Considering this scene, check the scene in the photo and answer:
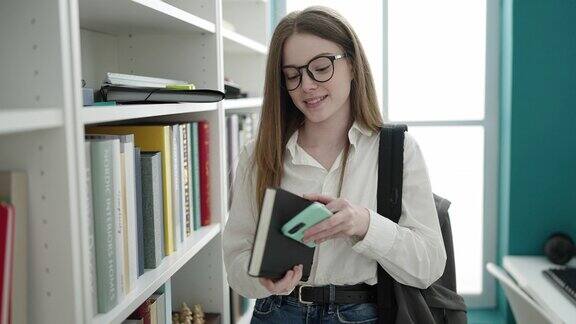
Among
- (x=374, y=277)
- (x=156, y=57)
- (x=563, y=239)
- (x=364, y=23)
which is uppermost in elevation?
(x=364, y=23)

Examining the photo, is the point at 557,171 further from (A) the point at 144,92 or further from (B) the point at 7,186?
(B) the point at 7,186

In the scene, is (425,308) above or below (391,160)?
below

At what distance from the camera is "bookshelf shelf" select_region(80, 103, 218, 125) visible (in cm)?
93

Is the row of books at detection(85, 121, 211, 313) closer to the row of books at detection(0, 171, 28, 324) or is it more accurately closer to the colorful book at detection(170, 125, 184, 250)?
the colorful book at detection(170, 125, 184, 250)

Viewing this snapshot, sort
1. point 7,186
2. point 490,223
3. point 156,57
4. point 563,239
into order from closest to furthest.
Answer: point 7,186
point 156,57
point 563,239
point 490,223

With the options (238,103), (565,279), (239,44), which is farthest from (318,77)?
(565,279)

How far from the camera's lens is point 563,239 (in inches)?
94.0

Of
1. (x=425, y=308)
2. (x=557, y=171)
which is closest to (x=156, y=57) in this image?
(x=425, y=308)

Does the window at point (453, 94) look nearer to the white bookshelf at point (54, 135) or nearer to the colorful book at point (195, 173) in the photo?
the colorful book at point (195, 173)

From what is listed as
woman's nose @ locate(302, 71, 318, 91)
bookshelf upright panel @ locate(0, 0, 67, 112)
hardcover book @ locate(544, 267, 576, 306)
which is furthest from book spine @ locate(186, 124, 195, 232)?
hardcover book @ locate(544, 267, 576, 306)

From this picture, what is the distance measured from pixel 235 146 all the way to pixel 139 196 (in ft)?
3.09

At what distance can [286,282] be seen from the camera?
3.73ft

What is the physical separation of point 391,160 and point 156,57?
2.75ft

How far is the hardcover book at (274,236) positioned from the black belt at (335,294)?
0.53 feet
